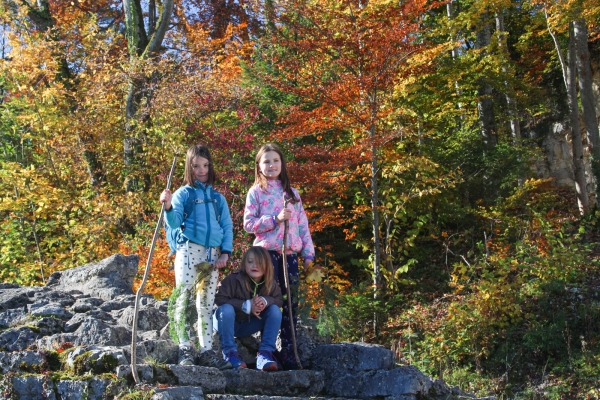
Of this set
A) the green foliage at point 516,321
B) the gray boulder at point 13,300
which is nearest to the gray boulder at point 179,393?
the gray boulder at point 13,300

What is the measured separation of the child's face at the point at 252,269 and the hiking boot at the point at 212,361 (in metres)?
0.58

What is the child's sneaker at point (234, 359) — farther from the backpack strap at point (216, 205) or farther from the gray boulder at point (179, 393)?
the backpack strap at point (216, 205)

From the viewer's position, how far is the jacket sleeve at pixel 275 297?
4.51 m

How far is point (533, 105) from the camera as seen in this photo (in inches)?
574

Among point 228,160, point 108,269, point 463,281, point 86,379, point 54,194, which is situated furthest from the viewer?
point 54,194

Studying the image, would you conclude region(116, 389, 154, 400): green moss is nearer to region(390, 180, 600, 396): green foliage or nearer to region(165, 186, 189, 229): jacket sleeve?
region(165, 186, 189, 229): jacket sleeve

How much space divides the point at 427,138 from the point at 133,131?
196 inches

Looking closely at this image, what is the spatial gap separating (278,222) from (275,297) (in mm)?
541

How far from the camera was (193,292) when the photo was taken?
14.5 feet

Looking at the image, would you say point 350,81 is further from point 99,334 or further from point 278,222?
point 99,334

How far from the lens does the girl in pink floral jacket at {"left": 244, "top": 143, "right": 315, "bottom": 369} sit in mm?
4734

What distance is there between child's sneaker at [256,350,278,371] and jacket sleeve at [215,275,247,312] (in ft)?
1.12

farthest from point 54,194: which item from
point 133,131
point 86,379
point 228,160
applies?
point 86,379

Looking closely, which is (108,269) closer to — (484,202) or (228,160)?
(228,160)
